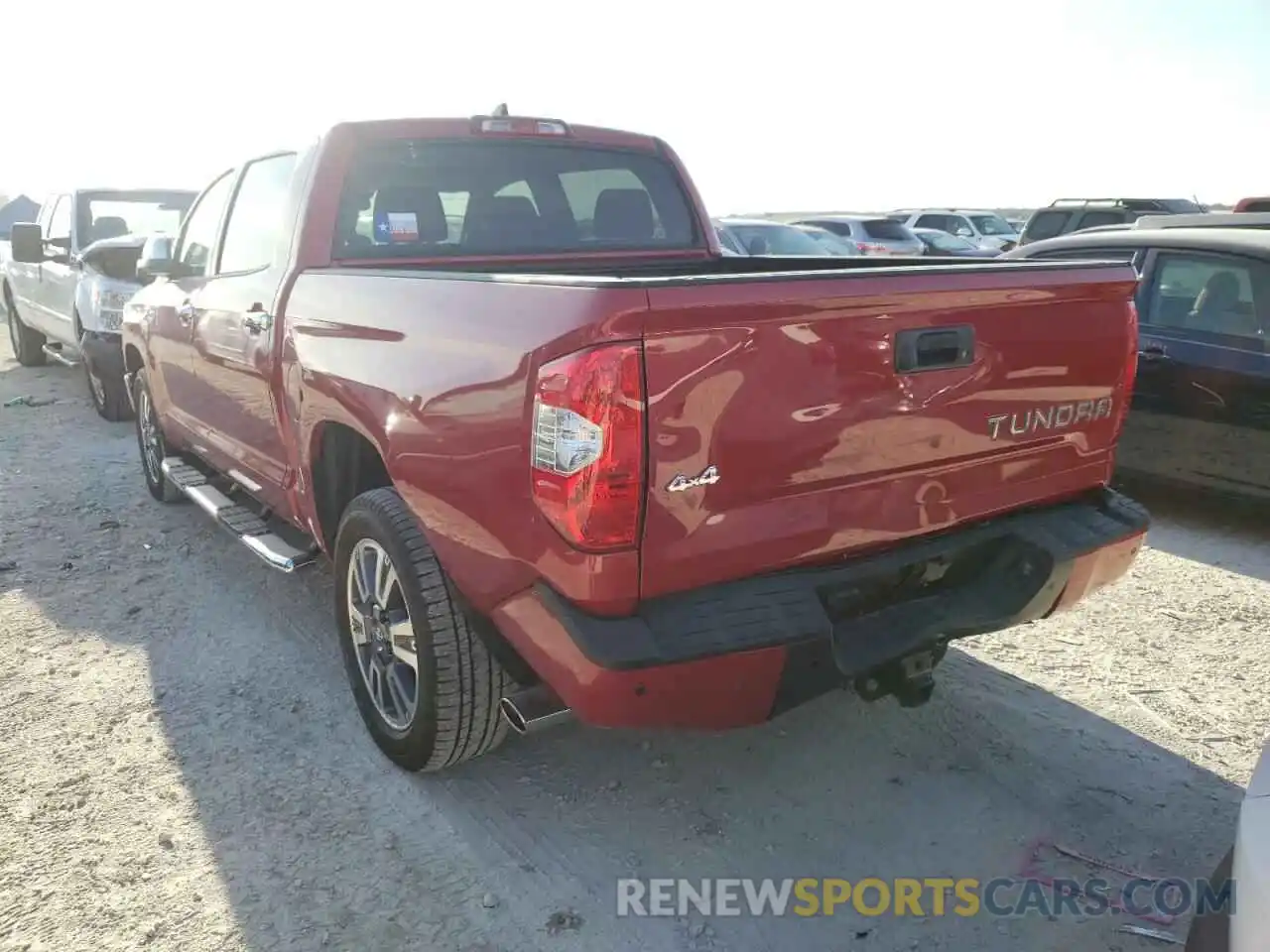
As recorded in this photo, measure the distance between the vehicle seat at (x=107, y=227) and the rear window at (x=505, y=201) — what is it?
6.66 m

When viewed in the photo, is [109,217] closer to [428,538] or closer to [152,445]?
[152,445]

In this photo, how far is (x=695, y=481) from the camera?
86.9 inches

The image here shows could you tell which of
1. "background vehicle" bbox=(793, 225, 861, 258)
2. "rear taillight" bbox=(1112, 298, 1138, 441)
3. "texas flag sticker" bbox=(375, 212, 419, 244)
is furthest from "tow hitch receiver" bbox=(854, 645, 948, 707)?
"background vehicle" bbox=(793, 225, 861, 258)

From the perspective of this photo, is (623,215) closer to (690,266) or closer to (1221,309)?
(690,266)

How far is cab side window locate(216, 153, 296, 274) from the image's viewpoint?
389 cm

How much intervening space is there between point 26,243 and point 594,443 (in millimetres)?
8289

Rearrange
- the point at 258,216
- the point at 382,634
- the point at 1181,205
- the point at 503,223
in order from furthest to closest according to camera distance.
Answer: the point at 1181,205, the point at 258,216, the point at 503,223, the point at 382,634

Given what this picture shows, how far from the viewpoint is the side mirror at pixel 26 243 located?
329 inches

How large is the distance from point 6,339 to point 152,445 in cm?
1092

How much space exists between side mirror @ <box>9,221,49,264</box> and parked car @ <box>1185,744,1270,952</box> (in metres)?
9.24

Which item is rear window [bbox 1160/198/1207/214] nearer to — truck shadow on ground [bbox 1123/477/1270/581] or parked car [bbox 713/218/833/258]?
parked car [bbox 713/218/833/258]

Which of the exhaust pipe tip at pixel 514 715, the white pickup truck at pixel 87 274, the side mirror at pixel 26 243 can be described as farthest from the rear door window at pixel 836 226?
the exhaust pipe tip at pixel 514 715

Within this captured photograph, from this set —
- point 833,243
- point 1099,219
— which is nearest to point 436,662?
point 1099,219

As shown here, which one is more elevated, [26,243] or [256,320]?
[256,320]
